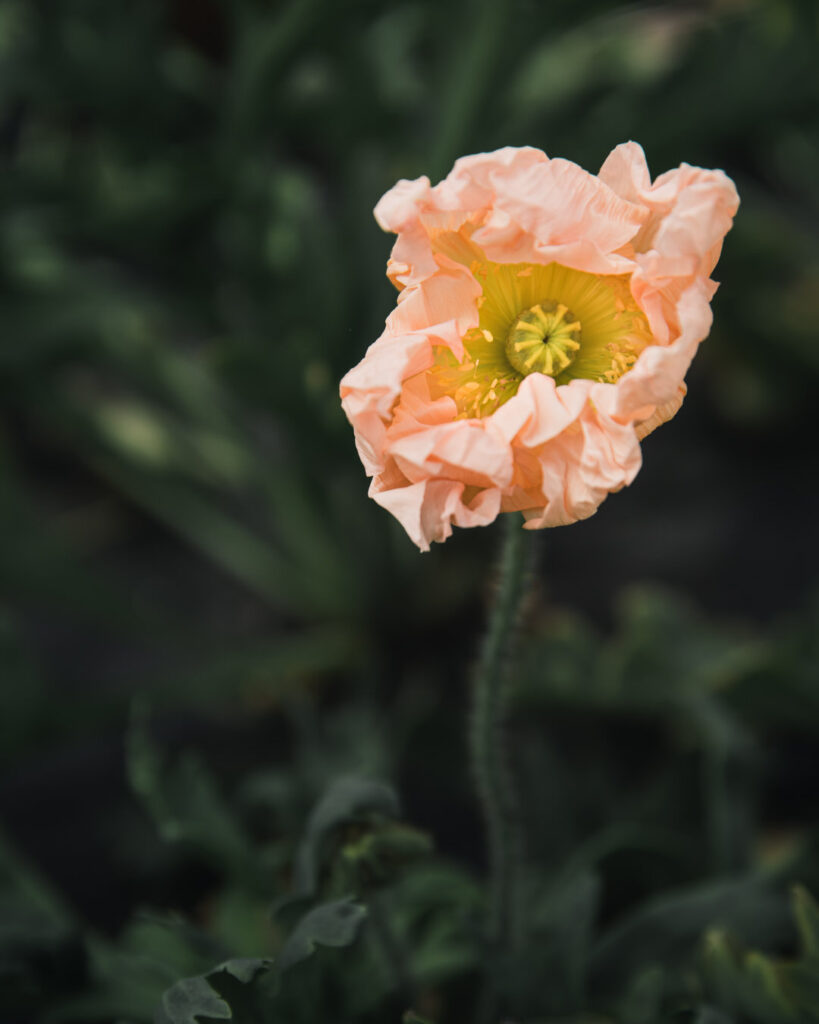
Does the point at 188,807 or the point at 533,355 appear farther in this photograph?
the point at 188,807

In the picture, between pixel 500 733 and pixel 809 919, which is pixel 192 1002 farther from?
pixel 809 919

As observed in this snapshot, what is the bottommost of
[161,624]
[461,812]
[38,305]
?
[461,812]

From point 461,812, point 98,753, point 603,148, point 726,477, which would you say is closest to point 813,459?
point 726,477

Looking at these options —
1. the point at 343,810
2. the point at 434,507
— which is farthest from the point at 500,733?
the point at 434,507

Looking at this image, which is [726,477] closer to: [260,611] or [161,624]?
[260,611]

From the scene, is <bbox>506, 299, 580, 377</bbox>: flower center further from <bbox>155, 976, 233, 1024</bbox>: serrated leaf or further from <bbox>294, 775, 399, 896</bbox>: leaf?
<bbox>155, 976, 233, 1024</bbox>: serrated leaf

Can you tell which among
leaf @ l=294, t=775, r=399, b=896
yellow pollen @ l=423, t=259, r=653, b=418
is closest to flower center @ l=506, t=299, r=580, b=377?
yellow pollen @ l=423, t=259, r=653, b=418

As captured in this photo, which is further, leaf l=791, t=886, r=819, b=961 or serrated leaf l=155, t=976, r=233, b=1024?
leaf l=791, t=886, r=819, b=961
